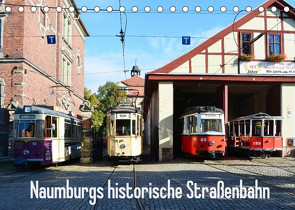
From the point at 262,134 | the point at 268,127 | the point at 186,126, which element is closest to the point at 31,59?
the point at 186,126

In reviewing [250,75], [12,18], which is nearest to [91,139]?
[12,18]

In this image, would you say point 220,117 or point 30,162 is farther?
point 220,117

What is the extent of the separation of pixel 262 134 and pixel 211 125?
3.82m

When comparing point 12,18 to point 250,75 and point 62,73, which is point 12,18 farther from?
point 250,75

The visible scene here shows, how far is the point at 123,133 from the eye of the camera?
53.0 ft

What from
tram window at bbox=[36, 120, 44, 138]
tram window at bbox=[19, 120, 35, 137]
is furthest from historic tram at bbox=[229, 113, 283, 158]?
tram window at bbox=[19, 120, 35, 137]

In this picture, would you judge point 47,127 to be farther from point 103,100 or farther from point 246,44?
point 103,100

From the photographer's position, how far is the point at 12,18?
2012 cm

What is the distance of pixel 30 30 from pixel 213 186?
54.7 ft

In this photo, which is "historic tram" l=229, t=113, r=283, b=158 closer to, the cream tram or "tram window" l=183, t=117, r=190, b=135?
"tram window" l=183, t=117, r=190, b=135

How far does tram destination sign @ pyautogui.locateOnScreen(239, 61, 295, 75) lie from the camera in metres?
20.3

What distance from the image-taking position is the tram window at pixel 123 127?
16156 mm

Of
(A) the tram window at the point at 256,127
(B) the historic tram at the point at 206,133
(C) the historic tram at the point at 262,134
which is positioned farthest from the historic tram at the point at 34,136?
(A) the tram window at the point at 256,127

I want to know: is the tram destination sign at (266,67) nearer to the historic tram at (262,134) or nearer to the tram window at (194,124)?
the historic tram at (262,134)
